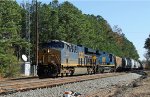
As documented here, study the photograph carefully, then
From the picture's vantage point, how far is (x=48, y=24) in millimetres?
68438

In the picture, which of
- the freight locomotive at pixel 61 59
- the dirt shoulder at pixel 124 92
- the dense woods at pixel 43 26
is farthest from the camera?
the dense woods at pixel 43 26

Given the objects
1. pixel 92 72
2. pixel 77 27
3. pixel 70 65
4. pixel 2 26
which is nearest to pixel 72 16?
pixel 77 27

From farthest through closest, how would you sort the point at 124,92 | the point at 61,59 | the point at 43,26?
the point at 43,26
the point at 61,59
the point at 124,92

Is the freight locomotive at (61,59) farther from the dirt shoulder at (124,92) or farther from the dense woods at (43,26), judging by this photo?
the dirt shoulder at (124,92)

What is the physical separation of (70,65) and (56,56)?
3.07 meters

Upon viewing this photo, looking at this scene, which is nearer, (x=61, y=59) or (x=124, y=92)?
(x=124, y=92)

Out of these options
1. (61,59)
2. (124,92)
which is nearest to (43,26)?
(61,59)

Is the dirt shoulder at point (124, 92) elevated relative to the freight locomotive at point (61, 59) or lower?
lower

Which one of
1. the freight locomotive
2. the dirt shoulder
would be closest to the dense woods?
the freight locomotive

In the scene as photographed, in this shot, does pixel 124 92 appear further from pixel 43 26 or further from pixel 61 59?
pixel 43 26

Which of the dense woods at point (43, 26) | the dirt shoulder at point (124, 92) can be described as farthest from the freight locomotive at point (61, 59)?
the dirt shoulder at point (124, 92)

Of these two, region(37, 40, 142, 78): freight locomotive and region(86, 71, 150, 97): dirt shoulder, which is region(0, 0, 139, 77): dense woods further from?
region(86, 71, 150, 97): dirt shoulder

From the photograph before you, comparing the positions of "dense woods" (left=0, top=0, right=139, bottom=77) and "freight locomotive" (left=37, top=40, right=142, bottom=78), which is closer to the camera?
"freight locomotive" (left=37, top=40, right=142, bottom=78)

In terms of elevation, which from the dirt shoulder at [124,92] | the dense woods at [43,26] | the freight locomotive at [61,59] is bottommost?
the dirt shoulder at [124,92]
